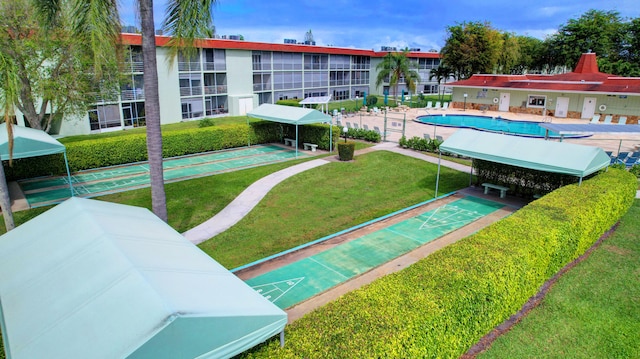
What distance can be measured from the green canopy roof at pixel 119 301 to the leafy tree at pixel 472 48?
180 feet

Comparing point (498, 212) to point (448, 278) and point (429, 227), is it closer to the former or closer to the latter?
point (429, 227)

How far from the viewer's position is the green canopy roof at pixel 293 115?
22.7m

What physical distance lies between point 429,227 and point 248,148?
16.1 meters

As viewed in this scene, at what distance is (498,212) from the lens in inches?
584

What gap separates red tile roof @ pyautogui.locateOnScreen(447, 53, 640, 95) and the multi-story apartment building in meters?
16.4

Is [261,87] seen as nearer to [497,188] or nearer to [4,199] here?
[497,188]

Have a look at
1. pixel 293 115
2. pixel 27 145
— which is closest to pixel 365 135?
pixel 293 115

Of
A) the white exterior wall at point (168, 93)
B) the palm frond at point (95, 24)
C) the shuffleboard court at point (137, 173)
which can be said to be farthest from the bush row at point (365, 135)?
the palm frond at point (95, 24)

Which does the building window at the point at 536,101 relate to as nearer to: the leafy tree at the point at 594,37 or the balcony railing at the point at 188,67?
the leafy tree at the point at 594,37

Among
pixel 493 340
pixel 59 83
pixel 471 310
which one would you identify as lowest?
pixel 493 340

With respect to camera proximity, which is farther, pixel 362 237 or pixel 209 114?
pixel 209 114

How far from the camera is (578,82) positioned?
39.5m

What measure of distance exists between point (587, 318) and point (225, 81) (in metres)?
40.2

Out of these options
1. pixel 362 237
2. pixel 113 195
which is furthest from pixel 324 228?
pixel 113 195
